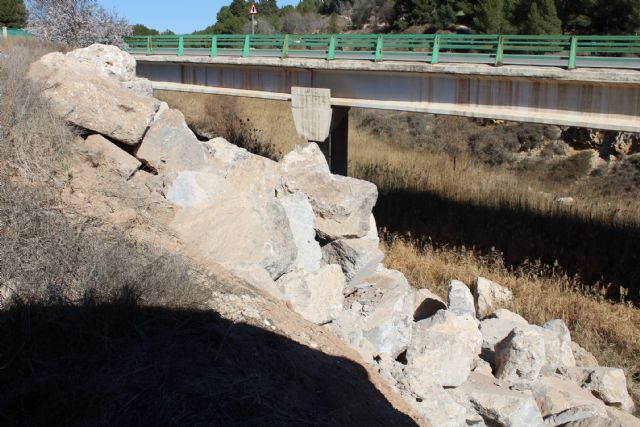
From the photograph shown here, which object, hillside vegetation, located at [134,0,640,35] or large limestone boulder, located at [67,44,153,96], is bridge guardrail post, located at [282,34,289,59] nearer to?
large limestone boulder, located at [67,44,153,96]

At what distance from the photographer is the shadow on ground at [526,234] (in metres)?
13.6

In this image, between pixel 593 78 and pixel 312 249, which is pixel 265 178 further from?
pixel 593 78

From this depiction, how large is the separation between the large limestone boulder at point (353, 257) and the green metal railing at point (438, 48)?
6183 mm

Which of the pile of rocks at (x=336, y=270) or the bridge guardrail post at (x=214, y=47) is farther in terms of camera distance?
the bridge guardrail post at (x=214, y=47)

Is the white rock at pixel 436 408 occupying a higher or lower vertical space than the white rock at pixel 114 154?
lower

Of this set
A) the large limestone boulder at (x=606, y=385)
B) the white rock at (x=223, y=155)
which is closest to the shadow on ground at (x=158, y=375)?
the large limestone boulder at (x=606, y=385)

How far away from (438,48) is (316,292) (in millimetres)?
8778

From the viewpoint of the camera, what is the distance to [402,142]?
28.2 metres

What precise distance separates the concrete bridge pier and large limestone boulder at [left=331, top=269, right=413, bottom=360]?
8.86m

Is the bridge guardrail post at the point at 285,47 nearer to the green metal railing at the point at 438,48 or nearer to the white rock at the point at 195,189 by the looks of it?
the green metal railing at the point at 438,48

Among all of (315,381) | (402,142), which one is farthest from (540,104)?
(402,142)

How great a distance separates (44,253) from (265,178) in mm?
4581

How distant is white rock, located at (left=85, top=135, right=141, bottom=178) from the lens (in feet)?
27.3

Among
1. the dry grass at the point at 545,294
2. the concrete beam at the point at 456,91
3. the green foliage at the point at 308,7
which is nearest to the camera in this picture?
the dry grass at the point at 545,294
